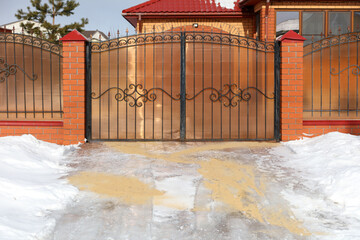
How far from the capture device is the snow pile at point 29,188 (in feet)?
10.1

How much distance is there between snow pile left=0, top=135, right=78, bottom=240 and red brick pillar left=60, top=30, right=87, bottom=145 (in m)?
0.81

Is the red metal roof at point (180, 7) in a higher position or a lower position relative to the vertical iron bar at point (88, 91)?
higher

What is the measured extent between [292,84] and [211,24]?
7.77 meters

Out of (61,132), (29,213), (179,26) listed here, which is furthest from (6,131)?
(179,26)

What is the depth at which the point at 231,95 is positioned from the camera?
7316mm

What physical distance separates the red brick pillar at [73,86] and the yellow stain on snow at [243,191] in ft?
8.99

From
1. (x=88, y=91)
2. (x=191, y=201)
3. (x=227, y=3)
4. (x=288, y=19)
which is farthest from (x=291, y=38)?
(x=227, y=3)

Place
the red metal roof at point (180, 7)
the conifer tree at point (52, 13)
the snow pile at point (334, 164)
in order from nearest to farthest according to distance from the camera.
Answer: the snow pile at point (334, 164) < the red metal roof at point (180, 7) < the conifer tree at point (52, 13)

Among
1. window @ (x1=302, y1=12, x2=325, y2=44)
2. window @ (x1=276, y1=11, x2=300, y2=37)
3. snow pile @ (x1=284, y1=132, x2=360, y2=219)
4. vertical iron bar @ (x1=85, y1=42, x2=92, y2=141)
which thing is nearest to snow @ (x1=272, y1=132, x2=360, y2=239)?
snow pile @ (x1=284, y1=132, x2=360, y2=219)

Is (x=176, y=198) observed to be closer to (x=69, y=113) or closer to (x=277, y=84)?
(x=69, y=113)

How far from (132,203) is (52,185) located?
102cm

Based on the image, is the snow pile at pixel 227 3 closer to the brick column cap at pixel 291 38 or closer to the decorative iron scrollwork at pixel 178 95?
the brick column cap at pixel 291 38

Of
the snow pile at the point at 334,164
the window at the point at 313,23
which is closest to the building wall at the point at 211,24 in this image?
the window at the point at 313,23

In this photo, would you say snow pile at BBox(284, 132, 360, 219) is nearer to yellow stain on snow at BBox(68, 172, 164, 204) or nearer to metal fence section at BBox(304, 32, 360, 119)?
metal fence section at BBox(304, 32, 360, 119)
